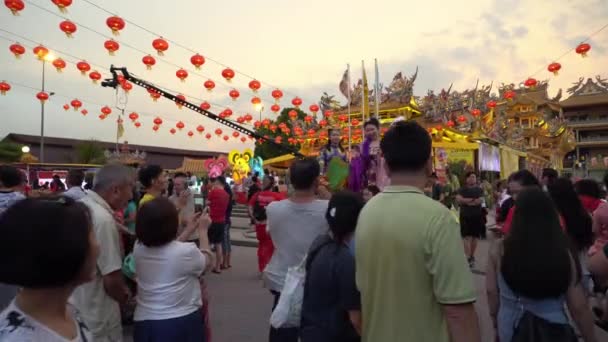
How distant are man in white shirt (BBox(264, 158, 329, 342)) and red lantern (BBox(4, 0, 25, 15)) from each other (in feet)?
30.9

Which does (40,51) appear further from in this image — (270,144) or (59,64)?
(270,144)

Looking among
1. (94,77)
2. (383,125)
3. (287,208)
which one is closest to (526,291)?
(287,208)

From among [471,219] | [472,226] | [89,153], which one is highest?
[89,153]

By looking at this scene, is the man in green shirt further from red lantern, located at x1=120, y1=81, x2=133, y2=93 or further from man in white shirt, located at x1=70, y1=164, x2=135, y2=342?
red lantern, located at x1=120, y1=81, x2=133, y2=93

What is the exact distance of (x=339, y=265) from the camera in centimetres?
229

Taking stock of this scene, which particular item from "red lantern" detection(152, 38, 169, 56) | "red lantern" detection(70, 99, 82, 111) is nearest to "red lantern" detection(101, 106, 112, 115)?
"red lantern" detection(70, 99, 82, 111)

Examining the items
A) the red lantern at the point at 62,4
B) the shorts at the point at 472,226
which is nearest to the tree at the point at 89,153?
the red lantern at the point at 62,4

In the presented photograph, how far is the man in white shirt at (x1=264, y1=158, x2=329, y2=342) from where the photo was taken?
299 centimetres

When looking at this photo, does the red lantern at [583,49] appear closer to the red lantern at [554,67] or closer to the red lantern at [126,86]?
the red lantern at [554,67]

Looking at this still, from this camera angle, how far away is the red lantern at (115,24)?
1069 centimetres

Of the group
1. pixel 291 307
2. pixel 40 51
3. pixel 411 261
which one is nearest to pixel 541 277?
pixel 411 261

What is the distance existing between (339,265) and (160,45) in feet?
37.3

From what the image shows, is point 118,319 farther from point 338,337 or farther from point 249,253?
point 249,253

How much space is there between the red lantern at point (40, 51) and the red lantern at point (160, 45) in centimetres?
311
